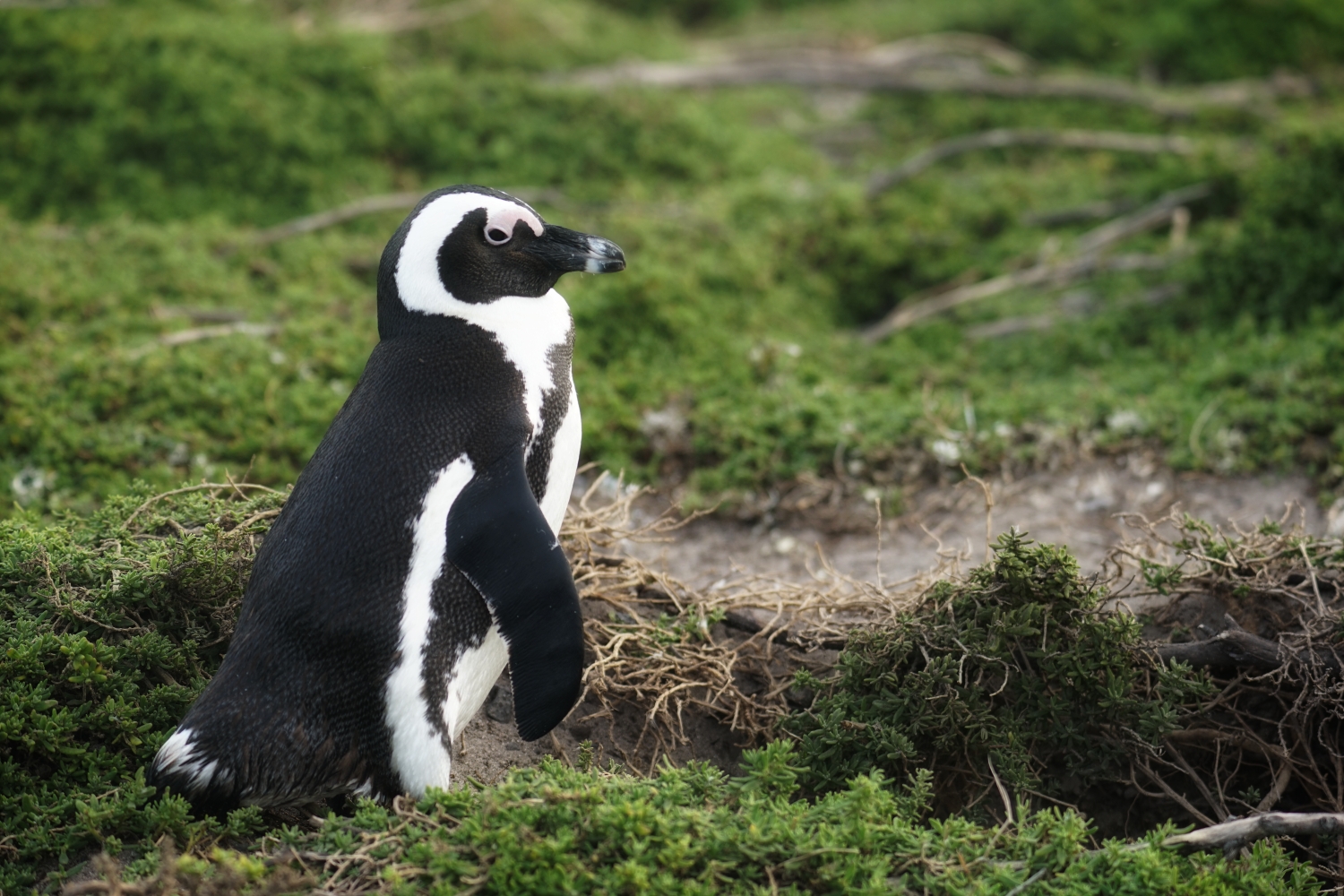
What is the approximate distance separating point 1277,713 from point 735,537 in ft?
6.84

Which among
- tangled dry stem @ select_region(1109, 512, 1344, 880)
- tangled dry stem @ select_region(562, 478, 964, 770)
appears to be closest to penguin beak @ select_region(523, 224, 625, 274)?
tangled dry stem @ select_region(562, 478, 964, 770)

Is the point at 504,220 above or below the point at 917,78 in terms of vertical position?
above

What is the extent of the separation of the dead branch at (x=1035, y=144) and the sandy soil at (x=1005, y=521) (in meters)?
3.14

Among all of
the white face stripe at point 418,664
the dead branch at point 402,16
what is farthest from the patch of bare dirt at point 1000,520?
the dead branch at point 402,16

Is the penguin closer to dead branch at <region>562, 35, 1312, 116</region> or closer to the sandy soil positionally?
the sandy soil

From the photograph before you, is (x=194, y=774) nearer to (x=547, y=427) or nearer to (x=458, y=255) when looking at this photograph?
(x=547, y=427)

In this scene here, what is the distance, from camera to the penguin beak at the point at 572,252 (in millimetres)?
2980

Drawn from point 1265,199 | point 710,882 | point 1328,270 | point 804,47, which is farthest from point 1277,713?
point 804,47

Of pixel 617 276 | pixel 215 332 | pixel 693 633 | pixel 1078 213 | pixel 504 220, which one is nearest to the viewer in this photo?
pixel 504 220

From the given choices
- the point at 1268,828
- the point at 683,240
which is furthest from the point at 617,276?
the point at 1268,828

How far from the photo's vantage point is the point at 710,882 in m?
2.25

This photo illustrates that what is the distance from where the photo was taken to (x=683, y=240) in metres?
6.51

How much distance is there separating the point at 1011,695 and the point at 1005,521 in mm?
1520

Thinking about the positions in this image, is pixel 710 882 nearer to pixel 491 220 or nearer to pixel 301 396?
pixel 491 220
